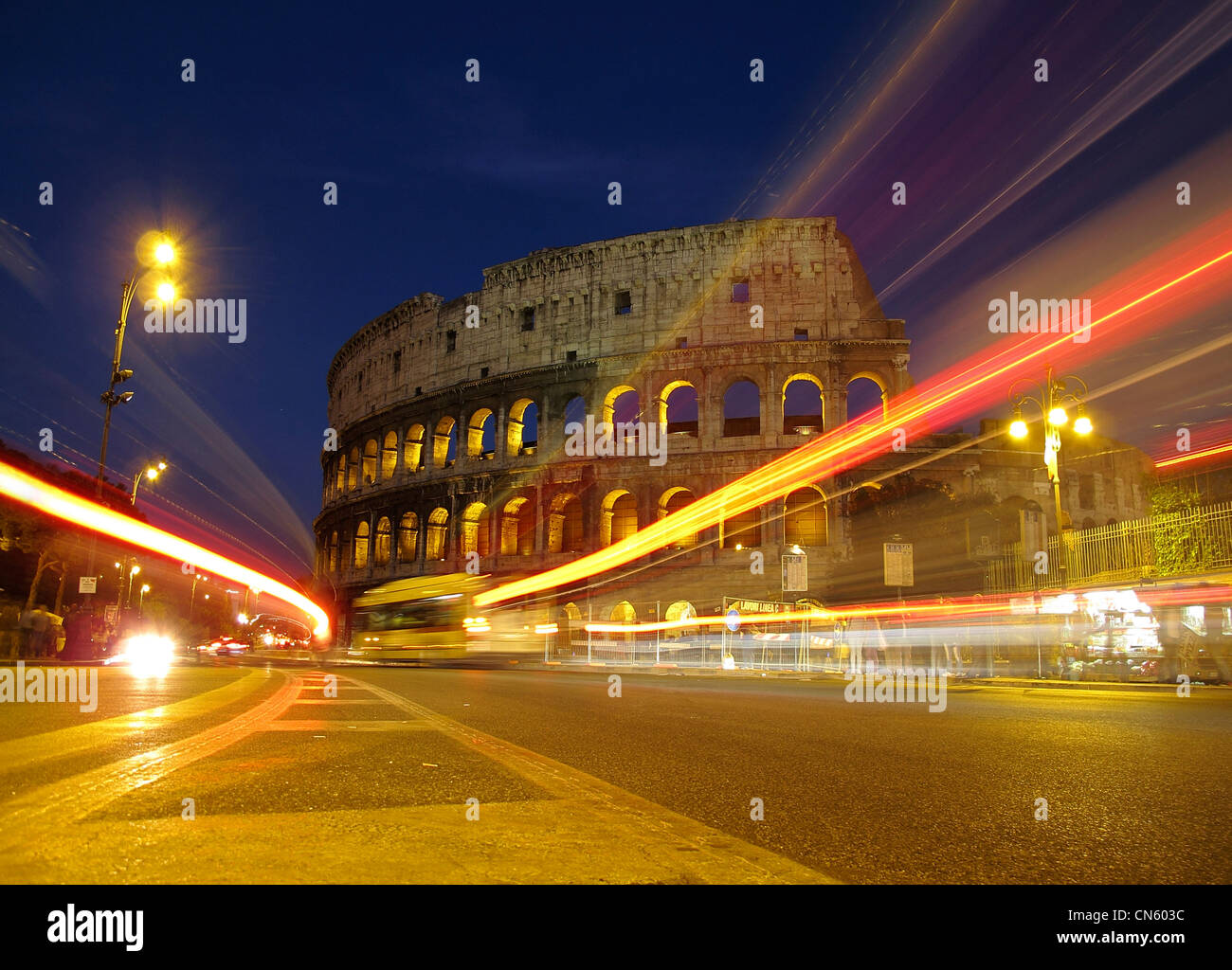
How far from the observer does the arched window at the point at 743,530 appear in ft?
136

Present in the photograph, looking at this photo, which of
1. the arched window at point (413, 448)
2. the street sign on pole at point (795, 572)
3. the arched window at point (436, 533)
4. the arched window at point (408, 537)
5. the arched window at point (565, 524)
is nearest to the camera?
the street sign on pole at point (795, 572)

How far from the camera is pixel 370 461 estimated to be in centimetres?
5806

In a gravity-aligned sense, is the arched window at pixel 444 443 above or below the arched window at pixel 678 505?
above

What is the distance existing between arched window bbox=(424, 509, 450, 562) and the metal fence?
31.9 meters

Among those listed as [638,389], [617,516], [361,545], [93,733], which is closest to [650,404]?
[638,389]

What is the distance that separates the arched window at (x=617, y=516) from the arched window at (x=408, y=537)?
1258 cm

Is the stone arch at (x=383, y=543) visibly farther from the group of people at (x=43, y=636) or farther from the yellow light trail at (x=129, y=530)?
the group of people at (x=43, y=636)

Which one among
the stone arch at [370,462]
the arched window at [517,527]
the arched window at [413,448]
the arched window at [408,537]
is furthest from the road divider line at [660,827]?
the stone arch at [370,462]

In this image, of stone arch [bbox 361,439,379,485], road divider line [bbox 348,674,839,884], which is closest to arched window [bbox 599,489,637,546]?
stone arch [bbox 361,439,379,485]

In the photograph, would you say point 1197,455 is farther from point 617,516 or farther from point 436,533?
point 436,533

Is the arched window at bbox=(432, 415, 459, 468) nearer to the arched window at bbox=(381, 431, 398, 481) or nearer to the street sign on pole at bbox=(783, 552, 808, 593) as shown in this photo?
the arched window at bbox=(381, 431, 398, 481)
